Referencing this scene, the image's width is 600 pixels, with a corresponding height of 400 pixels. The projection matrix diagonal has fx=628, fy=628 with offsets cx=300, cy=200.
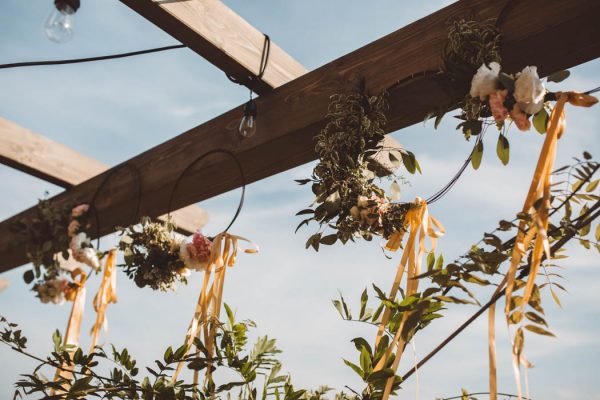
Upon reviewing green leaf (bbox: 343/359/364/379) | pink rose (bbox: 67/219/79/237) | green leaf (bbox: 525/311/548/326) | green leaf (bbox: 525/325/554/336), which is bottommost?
green leaf (bbox: 343/359/364/379)

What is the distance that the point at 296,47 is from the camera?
202 cm

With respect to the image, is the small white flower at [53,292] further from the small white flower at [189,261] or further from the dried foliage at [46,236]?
the small white flower at [189,261]

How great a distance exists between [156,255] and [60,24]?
2.45 ft

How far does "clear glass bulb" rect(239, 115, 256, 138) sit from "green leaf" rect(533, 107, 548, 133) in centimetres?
83

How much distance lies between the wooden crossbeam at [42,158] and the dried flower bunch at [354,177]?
5.33 ft

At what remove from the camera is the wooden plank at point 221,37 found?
1.68 m

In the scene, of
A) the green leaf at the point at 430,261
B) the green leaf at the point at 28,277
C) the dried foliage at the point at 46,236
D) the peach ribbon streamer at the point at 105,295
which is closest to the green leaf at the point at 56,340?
the peach ribbon streamer at the point at 105,295

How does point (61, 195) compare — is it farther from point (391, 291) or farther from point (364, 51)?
point (391, 291)

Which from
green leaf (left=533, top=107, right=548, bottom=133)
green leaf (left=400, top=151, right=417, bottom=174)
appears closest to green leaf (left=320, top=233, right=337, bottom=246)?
green leaf (left=400, top=151, right=417, bottom=174)

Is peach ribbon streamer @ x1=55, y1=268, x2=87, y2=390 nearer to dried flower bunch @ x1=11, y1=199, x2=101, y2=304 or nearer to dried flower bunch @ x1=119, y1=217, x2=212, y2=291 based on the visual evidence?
dried flower bunch @ x1=11, y1=199, x2=101, y2=304

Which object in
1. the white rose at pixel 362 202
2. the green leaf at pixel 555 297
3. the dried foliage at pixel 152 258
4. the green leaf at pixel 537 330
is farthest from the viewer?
the dried foliage at pixel 152 258

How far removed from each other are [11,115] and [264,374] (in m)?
2.16

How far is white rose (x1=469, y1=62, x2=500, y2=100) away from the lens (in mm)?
1145

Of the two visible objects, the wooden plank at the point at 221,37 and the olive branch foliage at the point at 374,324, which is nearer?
the olive branch foliage at the point at 374,324
